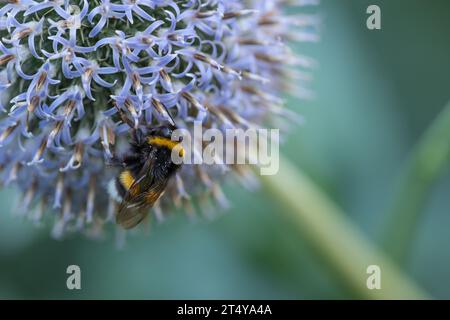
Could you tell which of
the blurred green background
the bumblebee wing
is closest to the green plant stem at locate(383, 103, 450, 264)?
the blurred green background

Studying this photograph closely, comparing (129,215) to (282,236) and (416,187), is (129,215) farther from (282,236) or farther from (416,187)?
(282,236)

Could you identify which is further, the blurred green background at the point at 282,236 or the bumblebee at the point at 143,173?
the blurred green background at the point at 282,236

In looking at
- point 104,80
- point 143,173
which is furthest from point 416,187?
point 104,80

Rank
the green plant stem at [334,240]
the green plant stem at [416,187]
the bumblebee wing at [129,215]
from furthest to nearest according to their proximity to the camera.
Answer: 1. the green plant stem at [334,240]
2. the green plant stem at [416,187]
3. the bumblebee wing at [129,215]

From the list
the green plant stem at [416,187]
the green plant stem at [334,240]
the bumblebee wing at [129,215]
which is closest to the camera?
the bumblebee wing at [129,215]

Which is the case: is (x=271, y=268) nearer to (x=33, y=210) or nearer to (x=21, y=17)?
(x=33, y=210)

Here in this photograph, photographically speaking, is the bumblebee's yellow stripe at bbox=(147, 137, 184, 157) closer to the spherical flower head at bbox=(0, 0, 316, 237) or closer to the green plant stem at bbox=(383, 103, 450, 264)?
the spherical flower head at bbox=(0, 0, 316, 237)

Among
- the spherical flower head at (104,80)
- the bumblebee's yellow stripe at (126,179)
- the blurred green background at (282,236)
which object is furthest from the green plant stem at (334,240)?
the bumblebee's yellow stripe at (126,179)

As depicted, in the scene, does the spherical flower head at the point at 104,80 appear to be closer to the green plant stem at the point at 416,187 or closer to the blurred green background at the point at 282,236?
the green plant stem at the point at 416,187
